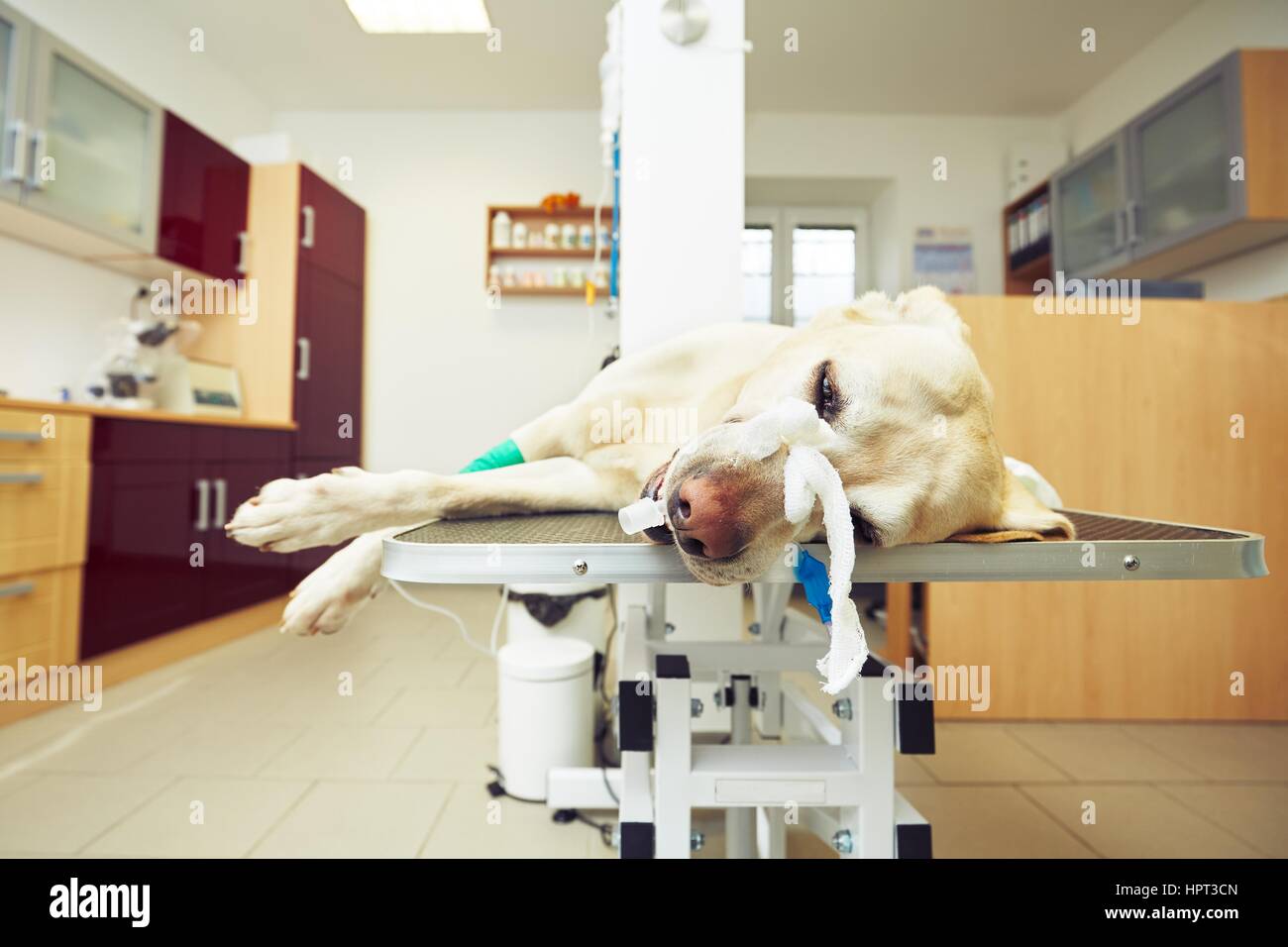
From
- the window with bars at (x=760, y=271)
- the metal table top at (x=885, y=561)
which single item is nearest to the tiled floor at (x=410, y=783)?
the metal table top at (x=885, y=561)

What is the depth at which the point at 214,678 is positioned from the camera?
8.29 feet

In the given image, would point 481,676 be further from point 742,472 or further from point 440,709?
point 742,472

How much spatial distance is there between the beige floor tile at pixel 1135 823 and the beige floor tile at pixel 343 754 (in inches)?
64.7

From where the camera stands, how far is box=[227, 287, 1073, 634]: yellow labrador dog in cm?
67

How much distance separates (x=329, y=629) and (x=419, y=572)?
1.28ft

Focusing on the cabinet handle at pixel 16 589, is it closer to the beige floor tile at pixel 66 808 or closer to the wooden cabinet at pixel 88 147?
the beige floor tile at pixel 66 808

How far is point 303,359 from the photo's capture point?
3729 millimetres

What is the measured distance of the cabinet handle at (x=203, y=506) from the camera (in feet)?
9.27

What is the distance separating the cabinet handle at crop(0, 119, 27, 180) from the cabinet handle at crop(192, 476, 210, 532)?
1215 mm

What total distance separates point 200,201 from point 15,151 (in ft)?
3.13

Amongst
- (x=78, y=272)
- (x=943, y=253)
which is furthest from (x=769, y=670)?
(x=943, y=253)

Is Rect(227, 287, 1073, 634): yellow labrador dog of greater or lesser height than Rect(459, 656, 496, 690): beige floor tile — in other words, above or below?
above

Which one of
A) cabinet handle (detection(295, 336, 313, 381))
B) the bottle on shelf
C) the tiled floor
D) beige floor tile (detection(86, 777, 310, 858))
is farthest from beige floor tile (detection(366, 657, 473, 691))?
the bottle on shelf

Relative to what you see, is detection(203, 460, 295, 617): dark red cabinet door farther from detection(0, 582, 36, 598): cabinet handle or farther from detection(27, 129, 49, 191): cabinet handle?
detection(27, 129, 49, 191): cabinet handle
